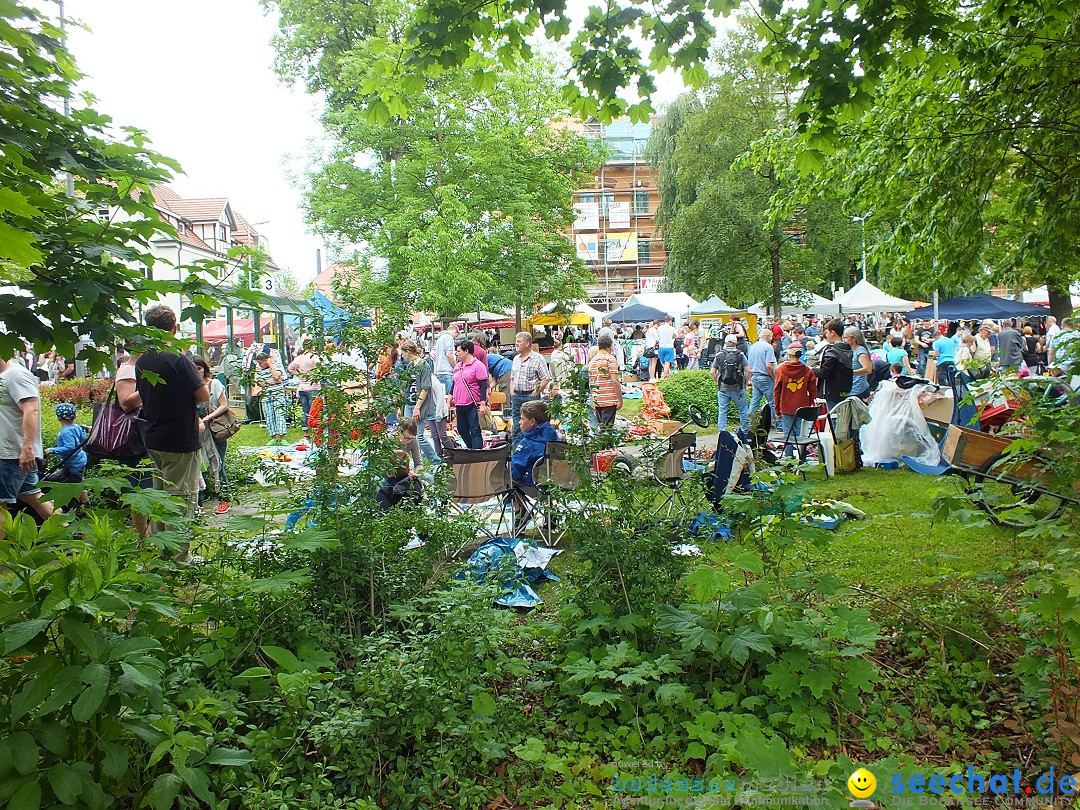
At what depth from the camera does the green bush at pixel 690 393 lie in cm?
1365

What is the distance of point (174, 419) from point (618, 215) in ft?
211

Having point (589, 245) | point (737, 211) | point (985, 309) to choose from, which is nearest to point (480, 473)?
point (985, 309)

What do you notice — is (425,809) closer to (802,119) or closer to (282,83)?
(802,119)

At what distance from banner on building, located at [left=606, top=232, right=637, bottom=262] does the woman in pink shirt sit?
178ft

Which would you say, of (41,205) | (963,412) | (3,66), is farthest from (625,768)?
(963,412)

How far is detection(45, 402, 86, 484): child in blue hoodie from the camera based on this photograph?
6832 mm

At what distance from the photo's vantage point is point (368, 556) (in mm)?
4215

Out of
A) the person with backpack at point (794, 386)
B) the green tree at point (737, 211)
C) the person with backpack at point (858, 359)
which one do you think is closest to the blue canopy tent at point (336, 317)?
the person with backpack at point (794, 386)

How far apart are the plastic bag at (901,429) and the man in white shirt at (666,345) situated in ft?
49.3

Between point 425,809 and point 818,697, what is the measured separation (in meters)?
1.80

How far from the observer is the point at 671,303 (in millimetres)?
36750

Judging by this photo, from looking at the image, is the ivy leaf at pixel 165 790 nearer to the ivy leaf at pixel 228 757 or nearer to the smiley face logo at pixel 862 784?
the ivy leaf at pixel 228 757

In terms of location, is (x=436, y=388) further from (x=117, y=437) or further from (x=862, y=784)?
(x=862, y=784)

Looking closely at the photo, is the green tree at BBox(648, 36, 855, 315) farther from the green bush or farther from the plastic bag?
the plastic bag
